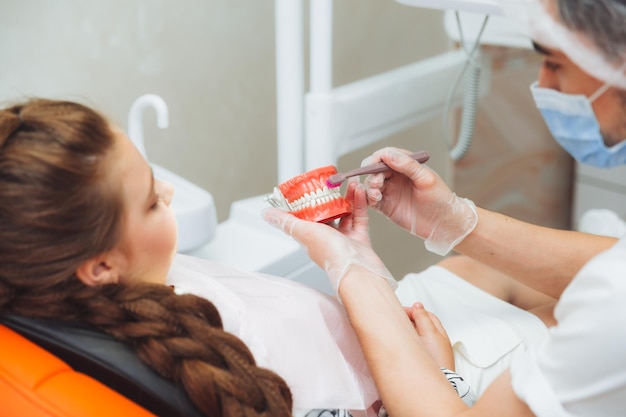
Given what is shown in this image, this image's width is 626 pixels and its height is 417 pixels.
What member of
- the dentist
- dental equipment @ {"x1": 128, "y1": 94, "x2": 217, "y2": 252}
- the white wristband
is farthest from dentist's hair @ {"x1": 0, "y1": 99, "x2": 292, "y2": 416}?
dental equipment @ {"x1": 128, "y1": 94, "x2": 217, "y2": 252}

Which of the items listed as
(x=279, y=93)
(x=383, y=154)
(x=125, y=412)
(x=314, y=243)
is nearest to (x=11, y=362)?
(x=125, y=412)

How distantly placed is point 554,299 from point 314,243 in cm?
59

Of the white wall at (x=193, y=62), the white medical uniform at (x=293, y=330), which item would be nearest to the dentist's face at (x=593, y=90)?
the white medical uniform at (x=293, y=330)

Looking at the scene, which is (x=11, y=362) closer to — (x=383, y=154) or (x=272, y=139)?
(x=383, y=154)

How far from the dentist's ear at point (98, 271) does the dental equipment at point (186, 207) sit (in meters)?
0.42

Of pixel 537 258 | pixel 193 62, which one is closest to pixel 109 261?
pixel 537 258

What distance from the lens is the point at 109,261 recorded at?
926 millimetres

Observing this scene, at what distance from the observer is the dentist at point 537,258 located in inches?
32.7

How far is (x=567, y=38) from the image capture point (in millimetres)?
900

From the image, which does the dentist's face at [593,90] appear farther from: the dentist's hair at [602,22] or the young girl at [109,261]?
the young girl at [109,261]

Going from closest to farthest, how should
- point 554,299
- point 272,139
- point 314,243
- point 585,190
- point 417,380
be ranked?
point 417,380, point 314,243, point 554,299, point 272,139, point 585,190

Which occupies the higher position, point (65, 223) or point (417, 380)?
point (65, 223)

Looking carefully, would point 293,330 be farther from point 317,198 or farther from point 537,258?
point 537,258

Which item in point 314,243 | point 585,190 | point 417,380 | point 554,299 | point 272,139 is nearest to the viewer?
point 417,380
